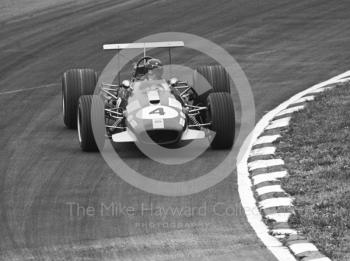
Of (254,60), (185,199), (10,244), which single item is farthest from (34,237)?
(254,60)

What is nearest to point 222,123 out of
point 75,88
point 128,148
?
point 128,148

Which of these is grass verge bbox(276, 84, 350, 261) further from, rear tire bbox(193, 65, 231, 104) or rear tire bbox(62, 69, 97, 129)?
rear tire bbox(62, 69, 97, 129)

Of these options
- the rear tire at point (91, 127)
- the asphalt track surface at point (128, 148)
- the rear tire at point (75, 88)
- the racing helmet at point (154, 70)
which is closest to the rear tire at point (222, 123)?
the asphalt track surface at point (128, 148)

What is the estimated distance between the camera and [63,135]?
16719 millimetres

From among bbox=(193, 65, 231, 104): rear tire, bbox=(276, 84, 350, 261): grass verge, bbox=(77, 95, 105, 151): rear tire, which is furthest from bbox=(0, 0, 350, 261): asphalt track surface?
bbox=(193, 65, 231, 104): rear tire

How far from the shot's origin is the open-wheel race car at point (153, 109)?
14969mm

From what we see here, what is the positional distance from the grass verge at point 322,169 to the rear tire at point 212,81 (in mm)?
1145

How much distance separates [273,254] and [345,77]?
9.98m

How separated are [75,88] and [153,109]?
2207 mm

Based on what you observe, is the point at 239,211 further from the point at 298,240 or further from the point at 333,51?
the point at 333,51

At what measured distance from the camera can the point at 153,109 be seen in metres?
15.0

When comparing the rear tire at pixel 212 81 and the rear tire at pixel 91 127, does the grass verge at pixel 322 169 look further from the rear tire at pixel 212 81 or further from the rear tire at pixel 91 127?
the rear tire at pixel 91 127

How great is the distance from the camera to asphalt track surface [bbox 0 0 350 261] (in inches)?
434

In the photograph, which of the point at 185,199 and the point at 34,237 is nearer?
the point at 34,237
